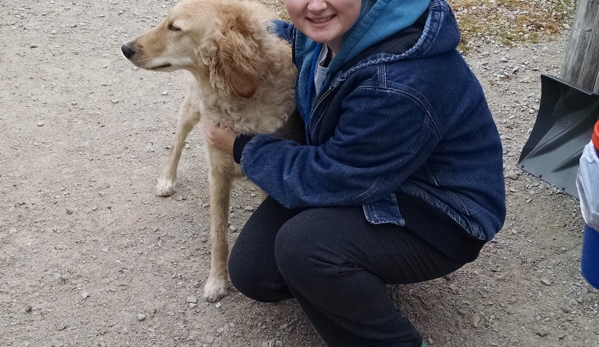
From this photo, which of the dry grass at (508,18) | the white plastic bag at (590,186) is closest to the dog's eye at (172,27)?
the white plastic bag at (590,186)

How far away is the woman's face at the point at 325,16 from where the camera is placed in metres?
1.92

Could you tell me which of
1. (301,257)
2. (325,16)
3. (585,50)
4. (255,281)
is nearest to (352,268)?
(301,257)

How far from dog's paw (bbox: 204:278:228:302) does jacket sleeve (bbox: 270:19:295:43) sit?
1.19 metres

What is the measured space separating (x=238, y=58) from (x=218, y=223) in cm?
93

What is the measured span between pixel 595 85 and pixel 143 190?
9.08ft

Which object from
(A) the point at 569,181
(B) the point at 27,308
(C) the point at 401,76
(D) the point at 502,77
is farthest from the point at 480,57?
(B) the point at 27,308

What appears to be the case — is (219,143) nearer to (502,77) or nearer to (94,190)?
(94,190)

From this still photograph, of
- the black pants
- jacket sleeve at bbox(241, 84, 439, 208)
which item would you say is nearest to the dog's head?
jacket sleeve at bbox(241, 84, 439, 208)

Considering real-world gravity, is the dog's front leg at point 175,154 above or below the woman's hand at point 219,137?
below

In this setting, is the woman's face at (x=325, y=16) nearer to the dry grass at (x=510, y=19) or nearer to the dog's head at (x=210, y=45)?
the dog's head at (x=210, y=45)

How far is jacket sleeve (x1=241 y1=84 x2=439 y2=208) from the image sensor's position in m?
1.87

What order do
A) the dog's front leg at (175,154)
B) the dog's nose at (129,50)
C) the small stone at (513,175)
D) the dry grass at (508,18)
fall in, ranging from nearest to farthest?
the dog's nose at (129,50) < the dog's front leg at (175,154) < the small stone at (513,175) < the dry grass at (508,18)

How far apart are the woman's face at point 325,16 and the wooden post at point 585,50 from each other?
2231 millimetres

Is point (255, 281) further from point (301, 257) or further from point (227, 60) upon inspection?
point (227, 60)
